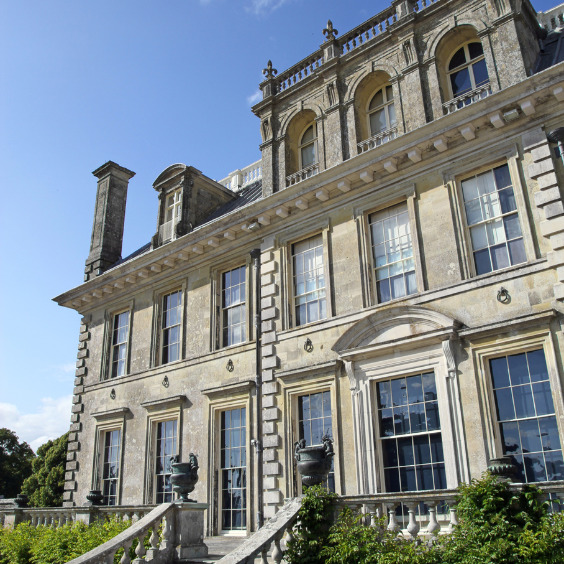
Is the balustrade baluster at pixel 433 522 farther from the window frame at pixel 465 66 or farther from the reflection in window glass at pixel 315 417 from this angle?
the window frame at pixel 465 66

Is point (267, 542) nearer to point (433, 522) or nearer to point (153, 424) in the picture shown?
point (433, 522)

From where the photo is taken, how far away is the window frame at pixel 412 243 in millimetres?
12680

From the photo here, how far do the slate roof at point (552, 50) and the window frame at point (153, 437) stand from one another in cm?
1260

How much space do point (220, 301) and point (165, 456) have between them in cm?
472

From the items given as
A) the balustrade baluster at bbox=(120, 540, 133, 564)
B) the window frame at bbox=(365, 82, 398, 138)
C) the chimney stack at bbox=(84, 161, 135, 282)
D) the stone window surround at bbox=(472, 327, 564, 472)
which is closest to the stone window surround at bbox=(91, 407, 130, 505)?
the chimney stack at bbox=(84, 161, 135, 282)

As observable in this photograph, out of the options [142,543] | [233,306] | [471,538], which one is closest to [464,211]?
[233,306]

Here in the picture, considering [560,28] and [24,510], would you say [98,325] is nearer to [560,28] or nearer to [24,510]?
[24,510]

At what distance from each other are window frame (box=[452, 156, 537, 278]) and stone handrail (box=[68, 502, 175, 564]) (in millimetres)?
7485

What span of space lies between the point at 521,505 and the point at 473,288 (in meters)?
5.01

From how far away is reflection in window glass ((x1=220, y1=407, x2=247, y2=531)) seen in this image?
47.9ft

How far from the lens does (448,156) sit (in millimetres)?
12906

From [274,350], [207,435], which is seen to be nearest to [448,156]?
[274,350]

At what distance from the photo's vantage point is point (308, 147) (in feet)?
54.3

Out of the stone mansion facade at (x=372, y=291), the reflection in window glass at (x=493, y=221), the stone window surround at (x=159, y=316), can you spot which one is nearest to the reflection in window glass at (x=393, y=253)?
the stone mansion facade at (x=372, y=291)
